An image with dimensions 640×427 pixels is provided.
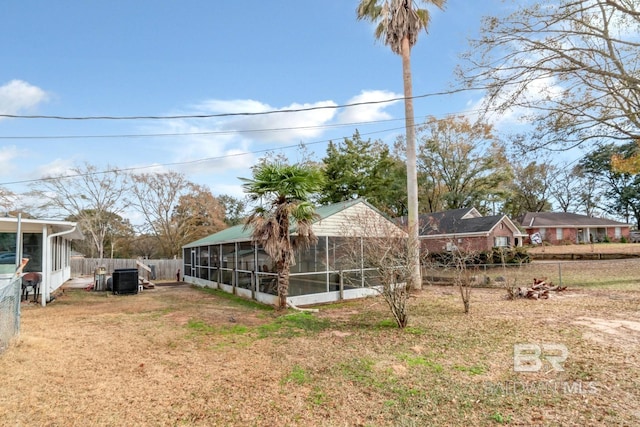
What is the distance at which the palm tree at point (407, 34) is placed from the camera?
1259 centimetres

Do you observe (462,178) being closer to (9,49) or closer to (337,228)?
(337,228)

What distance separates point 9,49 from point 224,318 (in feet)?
31.0

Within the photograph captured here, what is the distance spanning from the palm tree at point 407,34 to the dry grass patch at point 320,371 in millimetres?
5320

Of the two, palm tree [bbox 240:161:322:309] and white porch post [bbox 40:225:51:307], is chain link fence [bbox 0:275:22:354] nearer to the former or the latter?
white porch post [bbox 40:225:51:307]

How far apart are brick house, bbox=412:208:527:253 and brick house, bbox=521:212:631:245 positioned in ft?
23.7

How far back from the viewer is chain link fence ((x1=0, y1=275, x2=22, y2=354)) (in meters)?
5.30

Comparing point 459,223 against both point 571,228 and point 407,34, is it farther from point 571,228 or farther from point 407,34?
point 407,34

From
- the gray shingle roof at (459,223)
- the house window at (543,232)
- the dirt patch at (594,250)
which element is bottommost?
the dirt patch at (594,250)

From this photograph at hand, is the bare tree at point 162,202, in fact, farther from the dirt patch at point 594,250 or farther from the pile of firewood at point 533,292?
the dirt patch at point 594,250

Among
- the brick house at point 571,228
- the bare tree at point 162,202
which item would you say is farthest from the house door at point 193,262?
the brick house at point 571,228

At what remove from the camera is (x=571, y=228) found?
3225cm

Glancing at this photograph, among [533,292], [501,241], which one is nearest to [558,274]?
[533,292]

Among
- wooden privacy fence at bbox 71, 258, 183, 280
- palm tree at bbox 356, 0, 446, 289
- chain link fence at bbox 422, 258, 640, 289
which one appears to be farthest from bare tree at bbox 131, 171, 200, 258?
chain link fence at bbox 422, 258, 640, 289

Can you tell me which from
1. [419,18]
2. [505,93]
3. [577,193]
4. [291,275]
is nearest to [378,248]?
[291,275]
